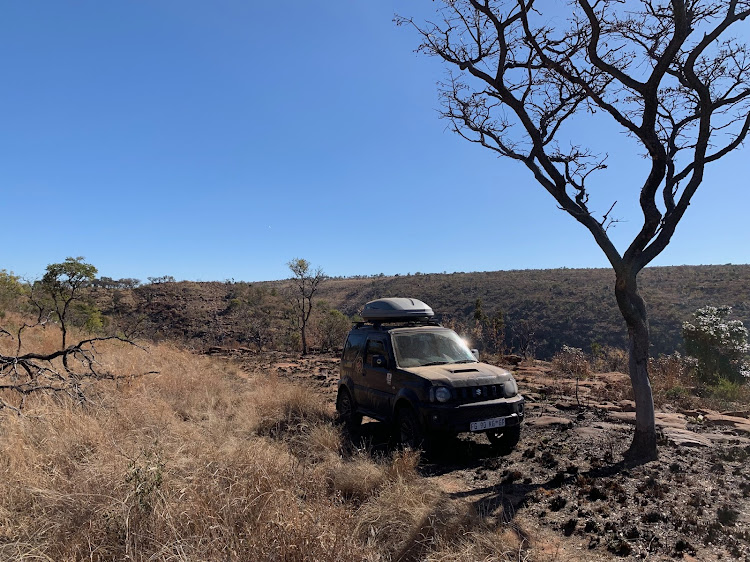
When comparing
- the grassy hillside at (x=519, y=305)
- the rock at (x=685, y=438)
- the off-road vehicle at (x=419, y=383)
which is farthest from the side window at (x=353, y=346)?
the grassy hillside at (x=519, y=305)

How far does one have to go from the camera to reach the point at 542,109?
8.08 meters

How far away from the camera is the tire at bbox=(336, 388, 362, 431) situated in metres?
8.58

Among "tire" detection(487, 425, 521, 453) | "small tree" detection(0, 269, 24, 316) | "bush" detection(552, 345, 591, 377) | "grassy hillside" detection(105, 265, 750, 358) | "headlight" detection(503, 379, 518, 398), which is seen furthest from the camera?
"grassy hillside" detection(105, 265, 750, 358)

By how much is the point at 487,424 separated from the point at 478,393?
1.37 feet

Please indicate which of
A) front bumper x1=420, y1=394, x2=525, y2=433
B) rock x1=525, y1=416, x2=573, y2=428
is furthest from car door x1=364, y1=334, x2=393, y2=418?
rock x1=525, y1=416, x2=573, y2=428

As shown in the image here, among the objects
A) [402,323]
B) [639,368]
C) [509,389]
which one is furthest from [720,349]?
[402,323]

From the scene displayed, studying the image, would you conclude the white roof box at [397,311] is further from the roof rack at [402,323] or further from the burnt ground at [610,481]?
the burnt ground at [610,481]

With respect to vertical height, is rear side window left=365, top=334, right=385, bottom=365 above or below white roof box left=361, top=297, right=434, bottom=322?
below

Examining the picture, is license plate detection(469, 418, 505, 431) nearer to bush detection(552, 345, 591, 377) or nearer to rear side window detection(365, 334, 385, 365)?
rear side window detection(365, 334, 385, 365)

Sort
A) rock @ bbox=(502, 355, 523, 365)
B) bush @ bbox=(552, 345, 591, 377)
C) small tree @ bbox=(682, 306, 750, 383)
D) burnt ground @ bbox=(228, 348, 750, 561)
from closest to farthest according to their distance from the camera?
burnt ground @ bbox=(228, 348, 750, 561)
small tree @ bbox=(682, 306, 750, 383)
bush @ bbox=(552, 345, 591, 377)
rock @ bbox=(502, 355, 523, 365)

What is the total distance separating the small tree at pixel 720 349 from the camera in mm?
12672

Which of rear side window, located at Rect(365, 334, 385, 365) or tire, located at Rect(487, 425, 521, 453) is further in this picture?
rear side window, located at Rect(365, 334, 385, 365)

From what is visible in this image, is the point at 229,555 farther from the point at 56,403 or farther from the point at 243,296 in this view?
the point at 243,296

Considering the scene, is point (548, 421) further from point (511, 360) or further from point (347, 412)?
point (511, 360)
